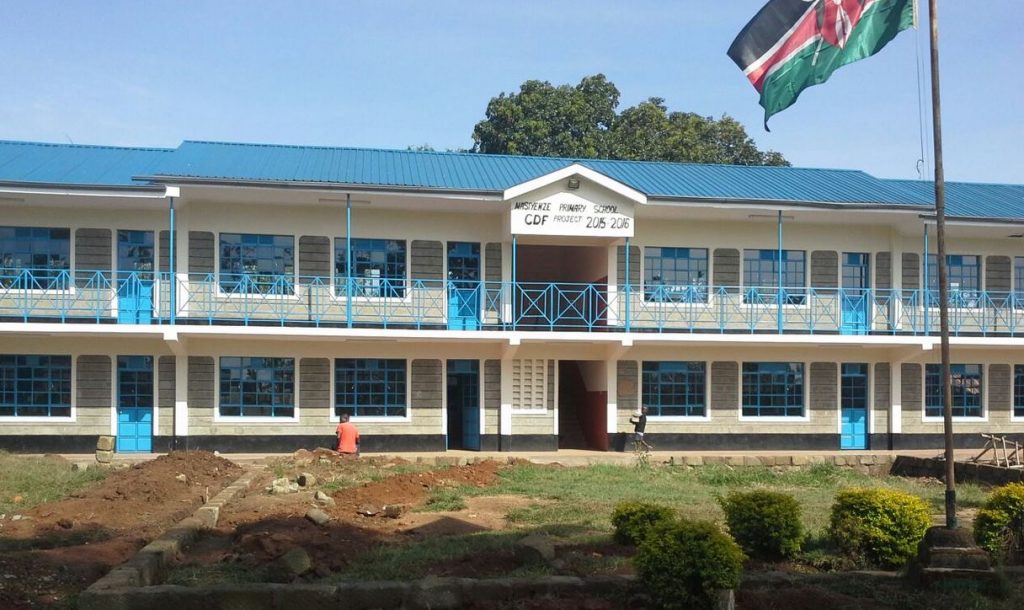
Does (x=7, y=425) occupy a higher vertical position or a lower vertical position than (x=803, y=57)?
lower

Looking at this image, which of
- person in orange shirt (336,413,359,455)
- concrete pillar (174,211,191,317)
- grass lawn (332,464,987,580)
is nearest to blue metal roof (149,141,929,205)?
concrete pillar (174,211,191,317)

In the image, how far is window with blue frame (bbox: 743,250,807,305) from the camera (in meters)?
25.4

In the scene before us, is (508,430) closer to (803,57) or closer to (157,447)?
(157,447)

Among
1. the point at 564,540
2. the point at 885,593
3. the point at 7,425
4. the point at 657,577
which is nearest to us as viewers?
the point at 657,577

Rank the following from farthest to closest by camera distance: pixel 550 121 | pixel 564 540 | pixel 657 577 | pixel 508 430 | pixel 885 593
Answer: pixel 550 121
pixel 508 430
pixel 564 540
pixel 885 593
pixel 657 577

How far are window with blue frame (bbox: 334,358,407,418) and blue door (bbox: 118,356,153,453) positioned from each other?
4.24 meters

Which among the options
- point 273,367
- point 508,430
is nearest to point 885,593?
point 508,430

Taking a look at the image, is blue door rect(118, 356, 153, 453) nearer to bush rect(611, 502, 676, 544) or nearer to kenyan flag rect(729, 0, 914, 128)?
bush rect(611, 502, 676, 544)

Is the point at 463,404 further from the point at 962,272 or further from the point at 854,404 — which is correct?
the point at 962,272

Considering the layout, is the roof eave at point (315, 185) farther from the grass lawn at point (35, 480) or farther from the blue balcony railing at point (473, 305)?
the grass lawn at point (35, 480)

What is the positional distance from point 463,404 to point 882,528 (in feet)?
49.8

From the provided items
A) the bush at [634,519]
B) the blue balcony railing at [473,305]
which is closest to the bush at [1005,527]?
the bush at [634,519]

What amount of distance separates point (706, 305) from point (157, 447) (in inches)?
530

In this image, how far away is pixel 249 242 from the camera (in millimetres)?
23438
